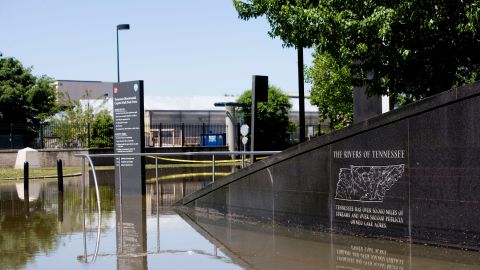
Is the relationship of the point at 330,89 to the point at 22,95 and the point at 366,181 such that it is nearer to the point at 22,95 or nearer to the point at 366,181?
the point at 22,95

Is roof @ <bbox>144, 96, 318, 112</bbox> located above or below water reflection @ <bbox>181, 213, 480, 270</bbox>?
above

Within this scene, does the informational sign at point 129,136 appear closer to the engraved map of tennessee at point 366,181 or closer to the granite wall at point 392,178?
the granite wall at point 392,178

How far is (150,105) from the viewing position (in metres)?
49.9

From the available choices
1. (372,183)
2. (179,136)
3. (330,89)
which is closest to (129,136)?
(372,183)

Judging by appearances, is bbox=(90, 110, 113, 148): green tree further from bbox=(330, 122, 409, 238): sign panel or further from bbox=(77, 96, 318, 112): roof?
bbox=(330, 122, 409, 238): sign panel

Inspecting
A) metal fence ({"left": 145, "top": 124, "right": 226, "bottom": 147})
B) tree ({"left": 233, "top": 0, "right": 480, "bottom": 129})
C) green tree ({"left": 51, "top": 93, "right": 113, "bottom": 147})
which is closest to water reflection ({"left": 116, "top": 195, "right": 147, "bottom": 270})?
tree ({"left": 233, "top": 0, "right": 480, "bottom": 129})

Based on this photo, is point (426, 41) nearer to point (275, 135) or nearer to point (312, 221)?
point (312, 221)

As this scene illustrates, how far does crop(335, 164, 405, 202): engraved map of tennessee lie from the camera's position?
8.66m

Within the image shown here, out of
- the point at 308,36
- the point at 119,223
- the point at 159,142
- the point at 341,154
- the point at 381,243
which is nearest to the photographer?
the point at 381,243

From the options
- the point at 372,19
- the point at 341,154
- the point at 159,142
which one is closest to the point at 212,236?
the point at 341,154

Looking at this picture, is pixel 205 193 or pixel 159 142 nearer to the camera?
pixel 205 193

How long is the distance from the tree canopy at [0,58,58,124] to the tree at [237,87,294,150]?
15.6 metres

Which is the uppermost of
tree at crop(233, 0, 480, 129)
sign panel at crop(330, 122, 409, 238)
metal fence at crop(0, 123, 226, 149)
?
tree at crop(233, 0, 480, 129)

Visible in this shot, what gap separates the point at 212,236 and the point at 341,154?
2318 millimetres
